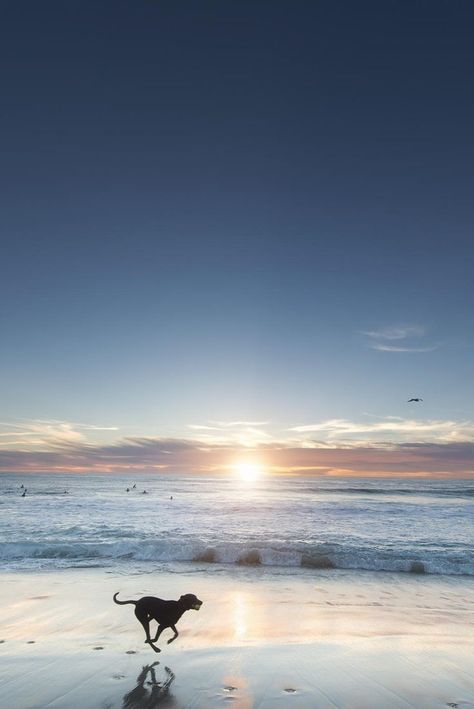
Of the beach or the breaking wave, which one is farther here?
the breaking wave

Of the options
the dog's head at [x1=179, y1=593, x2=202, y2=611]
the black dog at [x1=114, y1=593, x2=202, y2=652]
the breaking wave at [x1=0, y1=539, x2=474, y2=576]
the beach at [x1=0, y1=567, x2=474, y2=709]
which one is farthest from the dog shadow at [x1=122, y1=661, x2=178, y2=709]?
the breaking wave at [x1=0, y1=539, x2=474, y2=576]

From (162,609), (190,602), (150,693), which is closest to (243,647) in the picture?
(190,602)

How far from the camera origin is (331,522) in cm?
2936

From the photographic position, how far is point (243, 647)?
7.29 meters

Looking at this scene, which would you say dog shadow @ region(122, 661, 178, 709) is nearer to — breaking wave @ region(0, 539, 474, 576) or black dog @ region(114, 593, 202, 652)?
black dog @ region(114, 593, 202, 652)

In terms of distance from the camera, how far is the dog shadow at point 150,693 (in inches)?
199

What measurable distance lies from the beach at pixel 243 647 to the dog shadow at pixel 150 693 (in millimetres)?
20

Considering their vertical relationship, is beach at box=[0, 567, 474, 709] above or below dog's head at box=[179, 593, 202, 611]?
below

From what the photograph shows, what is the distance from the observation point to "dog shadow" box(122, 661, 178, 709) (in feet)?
16.6

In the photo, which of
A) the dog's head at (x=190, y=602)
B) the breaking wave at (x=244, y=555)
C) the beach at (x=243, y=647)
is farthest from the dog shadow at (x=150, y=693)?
the breaking wave at (x=244, y=555)

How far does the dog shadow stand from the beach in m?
0.02

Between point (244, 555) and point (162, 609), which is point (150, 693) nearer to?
point (162, 609)

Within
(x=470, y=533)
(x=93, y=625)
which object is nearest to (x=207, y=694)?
(x=93, y=625)

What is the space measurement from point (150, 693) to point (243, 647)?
7.73ft
